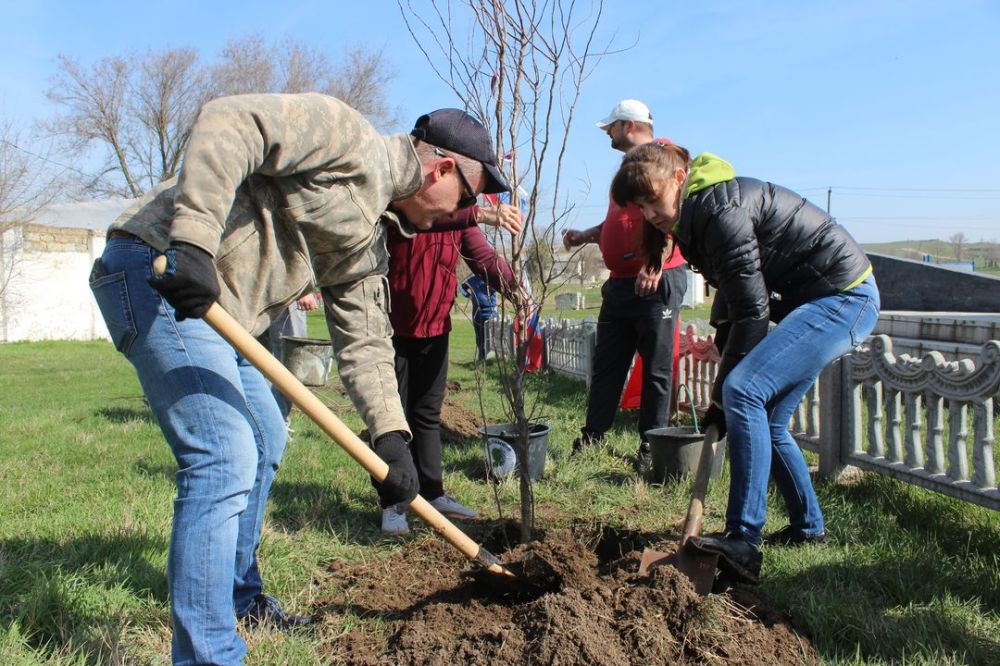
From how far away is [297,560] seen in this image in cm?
317

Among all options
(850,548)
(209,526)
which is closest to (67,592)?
(209,526)

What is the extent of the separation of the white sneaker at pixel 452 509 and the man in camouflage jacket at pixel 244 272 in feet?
4.34

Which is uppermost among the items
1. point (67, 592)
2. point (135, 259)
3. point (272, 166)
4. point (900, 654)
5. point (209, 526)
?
point (272, 166)

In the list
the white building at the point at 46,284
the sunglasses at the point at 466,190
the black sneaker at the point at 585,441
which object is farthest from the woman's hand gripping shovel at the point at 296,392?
the white building at the point at 46,284

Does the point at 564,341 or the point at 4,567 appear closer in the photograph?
the point at 4,567

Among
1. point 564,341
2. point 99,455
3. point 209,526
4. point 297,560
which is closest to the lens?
point 209,526

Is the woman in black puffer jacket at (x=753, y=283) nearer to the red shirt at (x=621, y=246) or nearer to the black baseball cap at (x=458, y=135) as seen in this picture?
the black baseball cap at (x=458, y=135)

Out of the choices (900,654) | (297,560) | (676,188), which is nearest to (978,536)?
(900,654)

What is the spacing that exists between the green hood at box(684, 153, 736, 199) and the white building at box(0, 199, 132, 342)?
18124mm

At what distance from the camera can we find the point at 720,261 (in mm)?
2807

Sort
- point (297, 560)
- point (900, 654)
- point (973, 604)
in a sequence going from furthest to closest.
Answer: point (297, 560), point (973, 604), point (900, 654)

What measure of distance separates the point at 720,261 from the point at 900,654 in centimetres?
143

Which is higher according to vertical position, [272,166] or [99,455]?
[272,166]

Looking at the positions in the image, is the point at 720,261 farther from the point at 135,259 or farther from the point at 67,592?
the point at 67,592
